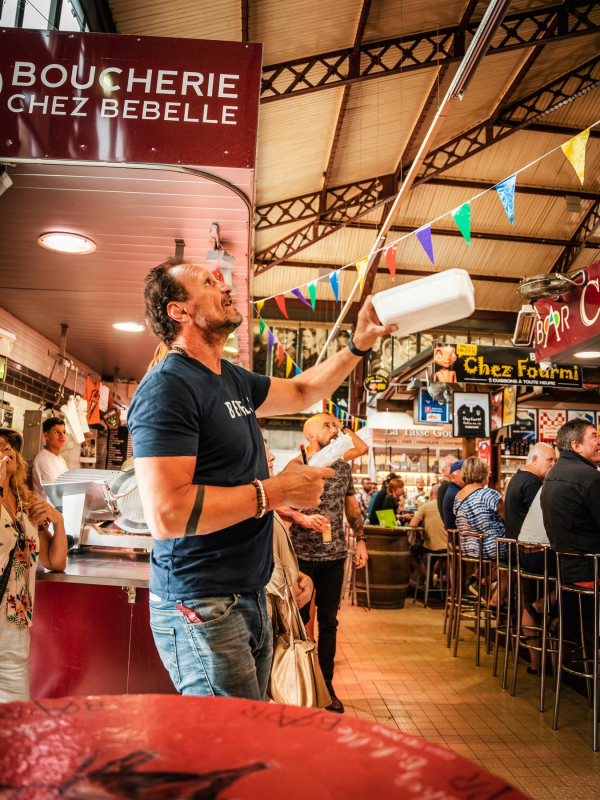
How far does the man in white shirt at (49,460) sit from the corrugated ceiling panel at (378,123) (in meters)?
6.24

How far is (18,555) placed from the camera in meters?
2.64

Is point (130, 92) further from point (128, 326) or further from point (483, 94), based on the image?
point (483, 94)

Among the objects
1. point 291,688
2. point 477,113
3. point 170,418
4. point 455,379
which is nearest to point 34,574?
point 291,688

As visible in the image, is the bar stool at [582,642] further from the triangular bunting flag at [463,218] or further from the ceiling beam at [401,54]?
the ceiling beam at [401,54]

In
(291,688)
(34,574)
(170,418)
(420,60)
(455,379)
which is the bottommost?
(291,688)

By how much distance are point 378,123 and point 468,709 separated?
28.3ft

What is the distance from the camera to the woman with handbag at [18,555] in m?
2.53

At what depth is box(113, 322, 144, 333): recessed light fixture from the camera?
5855 mm

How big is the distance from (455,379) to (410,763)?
826 centimetres

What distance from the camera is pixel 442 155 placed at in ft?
37.7

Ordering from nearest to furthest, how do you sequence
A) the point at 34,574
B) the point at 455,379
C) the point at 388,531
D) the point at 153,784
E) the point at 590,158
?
1. the point at 153,784
2. the point at 34,574
3. the point at 388,531
4. the point at 455,379
5. the point at 590,158

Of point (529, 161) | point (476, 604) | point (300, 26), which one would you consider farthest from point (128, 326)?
point (529, 161)

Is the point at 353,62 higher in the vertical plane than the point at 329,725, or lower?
higher

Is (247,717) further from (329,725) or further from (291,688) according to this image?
(291,688)
